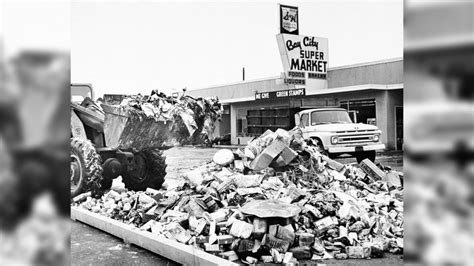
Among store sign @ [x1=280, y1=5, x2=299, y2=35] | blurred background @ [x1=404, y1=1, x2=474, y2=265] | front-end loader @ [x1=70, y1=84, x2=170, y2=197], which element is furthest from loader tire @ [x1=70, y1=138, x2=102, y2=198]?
store sign @ [x1=280, y1=5, x2=299, y2=35]

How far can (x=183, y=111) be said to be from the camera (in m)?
8.58

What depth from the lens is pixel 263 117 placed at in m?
15.0

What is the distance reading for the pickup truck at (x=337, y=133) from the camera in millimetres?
11570

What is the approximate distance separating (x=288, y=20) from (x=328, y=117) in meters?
9.18

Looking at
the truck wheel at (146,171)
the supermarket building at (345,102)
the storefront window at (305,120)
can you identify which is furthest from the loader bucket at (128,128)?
the supermarket building at (345,102)

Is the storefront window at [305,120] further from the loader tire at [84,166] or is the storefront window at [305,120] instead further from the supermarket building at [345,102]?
the loader tire at [84,166]

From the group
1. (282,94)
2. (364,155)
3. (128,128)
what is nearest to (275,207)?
(128,128)

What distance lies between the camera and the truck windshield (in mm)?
11984

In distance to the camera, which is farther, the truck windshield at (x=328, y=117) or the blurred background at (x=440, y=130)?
the truck windshield at (x=328, y=117)

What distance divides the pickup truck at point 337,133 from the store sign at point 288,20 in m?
8.47

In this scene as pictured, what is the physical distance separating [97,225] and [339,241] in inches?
140

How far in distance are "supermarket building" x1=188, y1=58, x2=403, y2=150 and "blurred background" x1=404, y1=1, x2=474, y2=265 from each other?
449 inches

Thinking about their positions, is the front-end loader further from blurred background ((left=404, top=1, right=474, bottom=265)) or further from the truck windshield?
blurred background ((left=404, top=1, right=474, bottom=265))

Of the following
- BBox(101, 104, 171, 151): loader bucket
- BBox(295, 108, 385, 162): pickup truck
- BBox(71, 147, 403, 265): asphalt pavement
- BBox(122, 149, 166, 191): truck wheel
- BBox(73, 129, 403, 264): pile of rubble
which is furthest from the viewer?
BBox(295, 108, 385, 162): pickup truck
